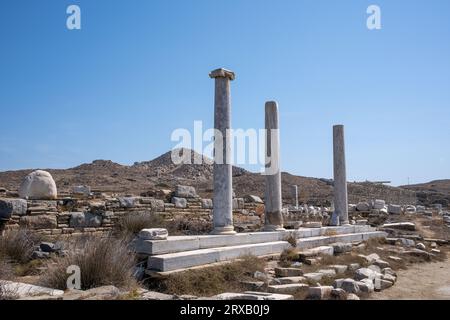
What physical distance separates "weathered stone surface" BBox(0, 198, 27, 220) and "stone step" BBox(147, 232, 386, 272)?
5.29 metres

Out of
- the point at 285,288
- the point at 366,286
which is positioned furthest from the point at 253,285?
the point at 366,286

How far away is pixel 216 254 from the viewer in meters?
9.57

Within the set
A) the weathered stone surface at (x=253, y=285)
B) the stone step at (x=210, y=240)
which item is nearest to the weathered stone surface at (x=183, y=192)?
the stone step at (x=210, y=240)

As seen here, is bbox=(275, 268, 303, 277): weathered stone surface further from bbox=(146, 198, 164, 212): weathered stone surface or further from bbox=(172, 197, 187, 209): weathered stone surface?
bbox=(172, 197, 187, 209): weathered stone surface

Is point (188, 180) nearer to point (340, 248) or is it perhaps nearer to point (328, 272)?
point (340, 248)

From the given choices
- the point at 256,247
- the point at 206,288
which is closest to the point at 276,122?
the point at 256,247

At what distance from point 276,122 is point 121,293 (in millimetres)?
9291

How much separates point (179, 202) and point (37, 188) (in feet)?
16.8

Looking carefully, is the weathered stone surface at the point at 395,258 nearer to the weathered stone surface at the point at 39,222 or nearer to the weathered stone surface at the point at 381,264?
the weathered stone surface at the point at 381,264

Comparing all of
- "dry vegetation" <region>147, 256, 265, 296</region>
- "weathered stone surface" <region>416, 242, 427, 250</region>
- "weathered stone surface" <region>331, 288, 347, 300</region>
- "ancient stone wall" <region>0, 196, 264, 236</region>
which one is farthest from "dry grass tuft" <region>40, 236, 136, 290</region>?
"weathered stone surface" <region>416, 242, 427, 250</region>

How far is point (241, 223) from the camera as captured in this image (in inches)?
682

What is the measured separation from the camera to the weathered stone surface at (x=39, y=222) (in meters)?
11.7

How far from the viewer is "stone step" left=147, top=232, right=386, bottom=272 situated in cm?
833
